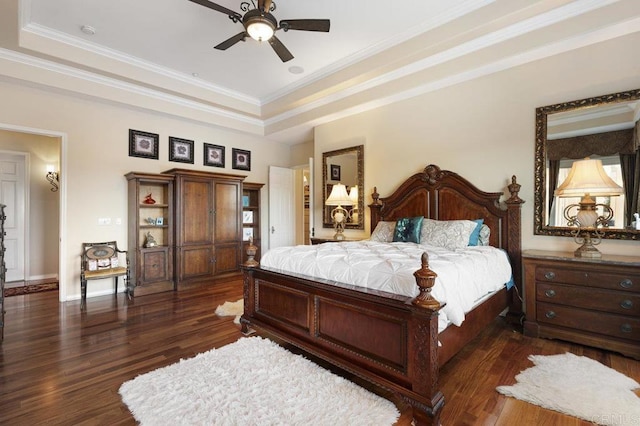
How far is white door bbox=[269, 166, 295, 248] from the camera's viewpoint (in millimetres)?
6316

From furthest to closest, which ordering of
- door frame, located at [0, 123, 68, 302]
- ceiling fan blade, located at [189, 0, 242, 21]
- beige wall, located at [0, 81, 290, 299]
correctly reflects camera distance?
door frame, located at [0, 123, 68, 302]
beige wall, located at [0, 81, 290, 299]
ceiling fan blade, located at [189, 0, 242, 21]

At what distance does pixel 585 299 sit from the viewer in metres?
2.55

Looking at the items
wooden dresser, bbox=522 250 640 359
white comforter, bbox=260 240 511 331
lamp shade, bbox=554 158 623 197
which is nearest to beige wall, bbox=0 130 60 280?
white comforter, bbox=260 240 511 331

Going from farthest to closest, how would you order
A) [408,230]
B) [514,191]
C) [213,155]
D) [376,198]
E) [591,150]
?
[213,155]
[376,198]
[408,230]
[514,191]
[591,150]

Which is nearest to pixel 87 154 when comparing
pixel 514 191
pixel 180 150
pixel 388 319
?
pixel 180 150

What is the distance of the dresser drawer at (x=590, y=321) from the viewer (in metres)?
2.36

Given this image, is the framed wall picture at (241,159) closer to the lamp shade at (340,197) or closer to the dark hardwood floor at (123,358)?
the lamp shade at (340,197)

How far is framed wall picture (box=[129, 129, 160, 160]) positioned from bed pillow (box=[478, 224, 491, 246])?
5.03 meters

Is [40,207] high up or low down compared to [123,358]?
up

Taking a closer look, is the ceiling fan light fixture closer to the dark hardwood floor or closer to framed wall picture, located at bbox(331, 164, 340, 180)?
framed wall picture, located at bbox(331, 164, 340, 180)

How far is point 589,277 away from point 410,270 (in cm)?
183

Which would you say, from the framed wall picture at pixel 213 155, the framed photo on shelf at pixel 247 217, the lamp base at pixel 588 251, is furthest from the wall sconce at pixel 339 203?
the lamp base at pixel 588 251

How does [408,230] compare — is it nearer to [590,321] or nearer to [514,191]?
[514,191]

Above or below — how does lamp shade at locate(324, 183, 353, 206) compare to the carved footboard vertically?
above
